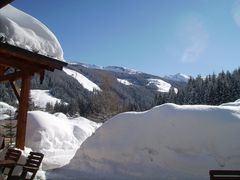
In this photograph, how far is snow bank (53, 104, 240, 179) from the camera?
1235 cm

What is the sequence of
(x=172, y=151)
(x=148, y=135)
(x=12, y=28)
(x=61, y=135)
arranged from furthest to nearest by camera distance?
(x=61, y=135), (x=148, y=135), (x=172, y=151), (x=12, y=28)

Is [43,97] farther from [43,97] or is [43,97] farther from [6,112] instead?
[6,112]

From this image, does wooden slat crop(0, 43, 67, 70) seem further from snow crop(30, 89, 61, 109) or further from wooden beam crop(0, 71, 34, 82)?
snow crop(30, 89, 61, 109)

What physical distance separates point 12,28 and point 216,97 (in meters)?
58.0

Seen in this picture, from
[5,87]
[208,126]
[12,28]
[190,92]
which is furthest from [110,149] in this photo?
[5,87]

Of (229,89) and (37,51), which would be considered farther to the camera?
(229,89)

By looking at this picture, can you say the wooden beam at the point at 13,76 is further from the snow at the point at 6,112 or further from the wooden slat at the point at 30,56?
the snow at the point at 6,112

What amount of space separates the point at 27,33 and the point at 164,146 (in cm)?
644

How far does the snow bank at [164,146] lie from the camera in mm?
12352

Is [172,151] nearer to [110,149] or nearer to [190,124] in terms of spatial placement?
[190,124]

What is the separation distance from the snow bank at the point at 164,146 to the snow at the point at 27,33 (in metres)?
4.79

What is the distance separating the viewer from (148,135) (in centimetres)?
1374

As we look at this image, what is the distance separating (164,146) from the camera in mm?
13117

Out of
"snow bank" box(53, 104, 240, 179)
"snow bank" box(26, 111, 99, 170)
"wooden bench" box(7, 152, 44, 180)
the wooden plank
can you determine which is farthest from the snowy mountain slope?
"wooden bench" box(7, 152, 44, 180)
